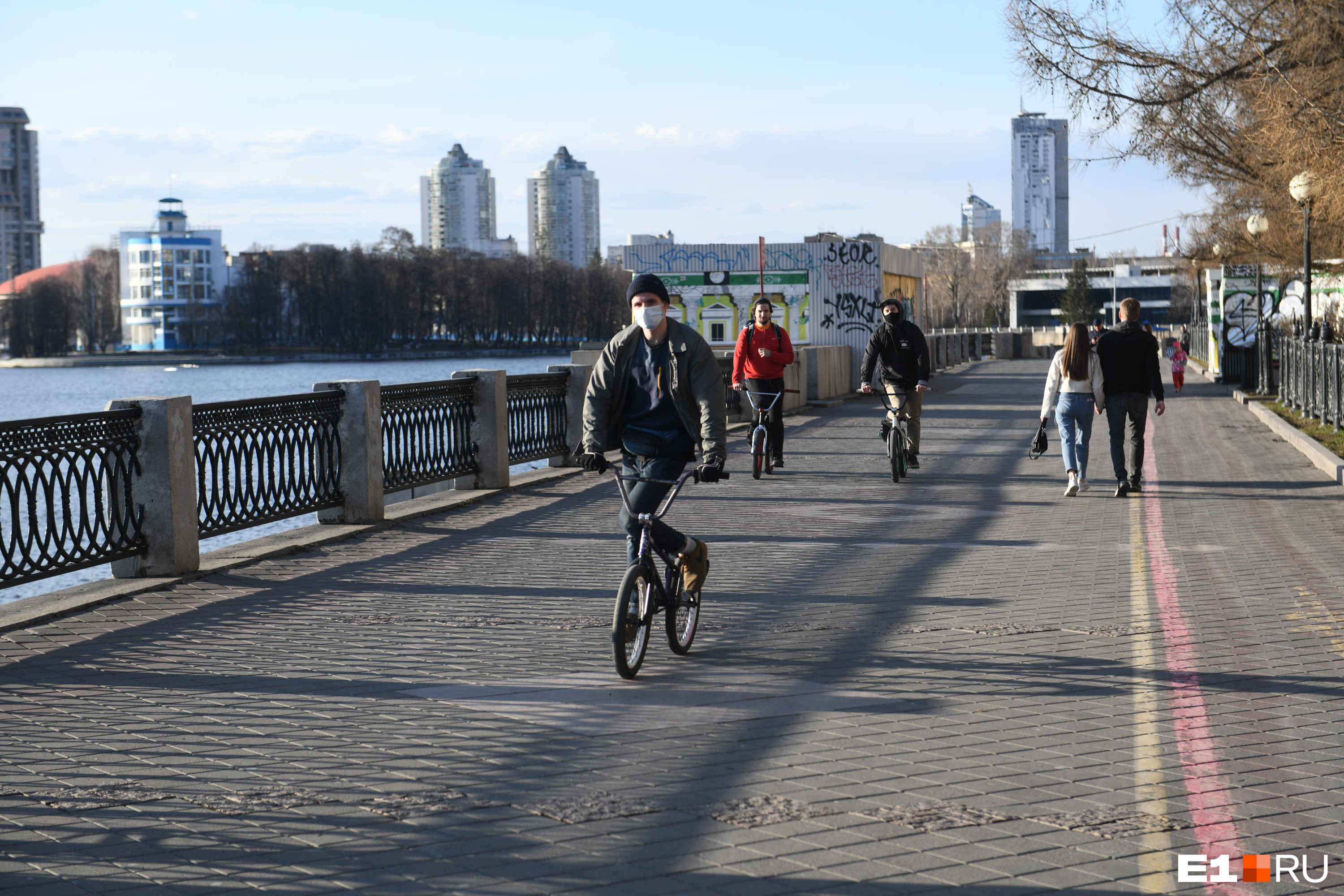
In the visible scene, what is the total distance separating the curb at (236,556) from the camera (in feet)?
30.0

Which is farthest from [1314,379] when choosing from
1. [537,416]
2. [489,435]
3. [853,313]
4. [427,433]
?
[853,313]

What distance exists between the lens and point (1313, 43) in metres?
13.9

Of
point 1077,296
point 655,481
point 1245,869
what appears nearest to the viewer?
point 1245,869

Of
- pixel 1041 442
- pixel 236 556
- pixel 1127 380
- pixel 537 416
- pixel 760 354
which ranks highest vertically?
pixel 760 354

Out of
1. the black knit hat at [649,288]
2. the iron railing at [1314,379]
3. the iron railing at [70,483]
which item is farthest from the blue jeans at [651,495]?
the iron railing at [1314,379]

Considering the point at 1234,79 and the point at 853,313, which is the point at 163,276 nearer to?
the point at 853,313

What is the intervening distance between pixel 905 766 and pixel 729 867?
1.32 meters

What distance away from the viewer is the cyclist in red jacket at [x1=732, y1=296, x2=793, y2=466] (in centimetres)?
1788

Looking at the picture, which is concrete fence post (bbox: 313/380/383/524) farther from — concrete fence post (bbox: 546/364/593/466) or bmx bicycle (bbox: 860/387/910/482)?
bmx bicycle (bbox: 860/387/910/482)

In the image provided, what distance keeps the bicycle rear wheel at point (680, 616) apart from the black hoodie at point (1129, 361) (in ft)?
29.0

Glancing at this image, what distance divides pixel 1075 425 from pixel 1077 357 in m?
0.70

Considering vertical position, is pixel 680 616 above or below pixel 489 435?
below

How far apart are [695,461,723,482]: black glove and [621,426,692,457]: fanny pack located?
0.31m

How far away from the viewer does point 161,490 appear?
10.3 meters
